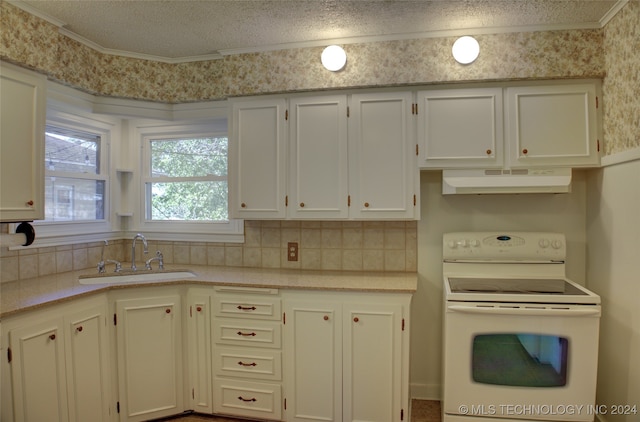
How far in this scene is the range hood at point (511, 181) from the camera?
2135mm

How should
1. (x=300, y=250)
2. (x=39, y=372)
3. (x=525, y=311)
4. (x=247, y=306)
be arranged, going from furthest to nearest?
(x=300, y=250)
(x=247, y=306)
(x=525, y=311)
(x=39, y=372)

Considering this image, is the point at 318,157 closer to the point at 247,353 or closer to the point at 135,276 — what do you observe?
the point at 247,353

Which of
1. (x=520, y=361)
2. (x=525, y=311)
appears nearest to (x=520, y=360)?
(x=520, y=361)

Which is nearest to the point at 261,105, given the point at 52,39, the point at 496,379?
the point at 52,39

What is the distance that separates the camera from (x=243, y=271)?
264cm

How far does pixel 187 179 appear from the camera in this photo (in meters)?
3.01

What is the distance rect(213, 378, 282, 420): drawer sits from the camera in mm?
2243

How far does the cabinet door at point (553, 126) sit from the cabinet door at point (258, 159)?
143 cm

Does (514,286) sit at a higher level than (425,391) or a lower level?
higher

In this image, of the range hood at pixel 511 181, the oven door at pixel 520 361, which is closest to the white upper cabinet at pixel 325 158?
the range hood at pixel 511 181

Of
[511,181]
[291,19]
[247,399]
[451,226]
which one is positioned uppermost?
[291,19]

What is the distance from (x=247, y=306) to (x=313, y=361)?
0.51 m

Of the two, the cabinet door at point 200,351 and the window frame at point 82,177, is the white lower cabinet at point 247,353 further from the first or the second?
the window frame at point 82,177

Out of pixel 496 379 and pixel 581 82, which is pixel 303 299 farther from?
pixel 581 82
